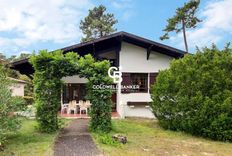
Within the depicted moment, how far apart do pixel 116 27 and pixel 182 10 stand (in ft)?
43.9

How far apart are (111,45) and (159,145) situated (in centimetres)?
1049

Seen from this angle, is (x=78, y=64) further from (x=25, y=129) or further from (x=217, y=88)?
(x=217, y=88)

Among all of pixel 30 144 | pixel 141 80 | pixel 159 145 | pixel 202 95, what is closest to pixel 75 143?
pixel 30 144

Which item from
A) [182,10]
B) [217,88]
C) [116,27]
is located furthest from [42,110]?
[116,27]

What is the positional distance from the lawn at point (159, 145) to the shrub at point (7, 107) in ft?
9.90

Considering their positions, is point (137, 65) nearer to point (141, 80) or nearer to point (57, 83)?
point (141, 80)

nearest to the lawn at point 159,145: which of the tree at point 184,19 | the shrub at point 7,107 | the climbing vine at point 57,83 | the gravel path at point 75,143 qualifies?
the gravel path at point 75,143

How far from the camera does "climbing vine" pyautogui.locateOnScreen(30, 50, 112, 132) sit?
525 inches

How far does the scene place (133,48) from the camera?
20219mm

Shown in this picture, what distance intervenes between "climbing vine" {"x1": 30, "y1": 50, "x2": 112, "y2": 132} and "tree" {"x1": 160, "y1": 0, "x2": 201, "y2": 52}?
21.0m

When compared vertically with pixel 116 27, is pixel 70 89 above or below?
below

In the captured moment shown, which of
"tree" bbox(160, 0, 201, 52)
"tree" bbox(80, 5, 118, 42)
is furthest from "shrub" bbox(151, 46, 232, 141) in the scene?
"tree" bbox(80, 5, 118, 42)

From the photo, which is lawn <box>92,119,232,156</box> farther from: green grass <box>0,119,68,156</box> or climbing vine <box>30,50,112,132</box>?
green grass <box>0,119,68,156</box>

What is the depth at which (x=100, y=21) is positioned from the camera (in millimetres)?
42562
